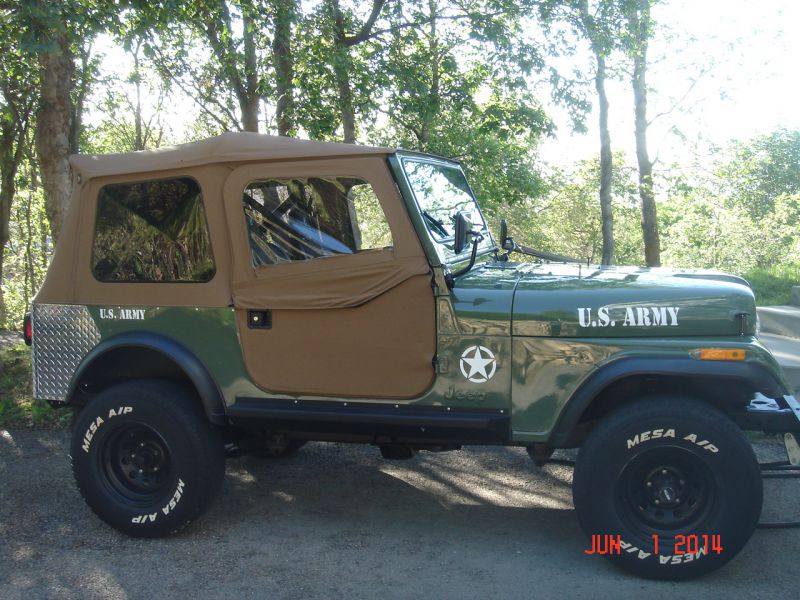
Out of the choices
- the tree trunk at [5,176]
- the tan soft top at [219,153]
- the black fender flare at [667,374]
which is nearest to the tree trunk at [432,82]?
the tan soft top at [219,153]

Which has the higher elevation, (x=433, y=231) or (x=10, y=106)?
(x=10, y=106)

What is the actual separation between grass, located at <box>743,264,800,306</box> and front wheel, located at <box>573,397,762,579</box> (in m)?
7.53

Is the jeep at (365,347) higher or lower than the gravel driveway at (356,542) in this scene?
higher

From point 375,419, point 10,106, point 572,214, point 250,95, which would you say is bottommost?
point 375,419

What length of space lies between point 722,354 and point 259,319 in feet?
7.55

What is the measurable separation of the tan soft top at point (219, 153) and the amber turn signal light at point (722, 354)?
1.82 meters

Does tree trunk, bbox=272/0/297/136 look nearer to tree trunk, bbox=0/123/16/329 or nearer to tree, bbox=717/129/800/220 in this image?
tree trunk, bbox=0/123/16/329

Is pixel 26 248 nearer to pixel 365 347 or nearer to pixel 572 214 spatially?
pixel 572 214

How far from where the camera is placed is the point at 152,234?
4.30m

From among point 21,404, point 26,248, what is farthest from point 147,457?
point 26,248

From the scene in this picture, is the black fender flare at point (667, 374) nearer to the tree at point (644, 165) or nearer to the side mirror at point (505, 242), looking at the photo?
the side mirror at point (505, 242)

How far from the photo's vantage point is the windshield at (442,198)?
4.07 meters

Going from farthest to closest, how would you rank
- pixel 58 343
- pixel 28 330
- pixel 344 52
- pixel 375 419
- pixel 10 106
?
pixel 10 106, pixel 344 52, pixel 28 330, pixel 58 343, pixel 375 419

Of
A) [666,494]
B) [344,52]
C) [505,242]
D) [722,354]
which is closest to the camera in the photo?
[722,354]
